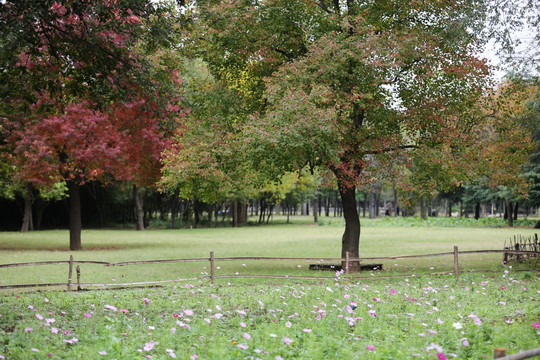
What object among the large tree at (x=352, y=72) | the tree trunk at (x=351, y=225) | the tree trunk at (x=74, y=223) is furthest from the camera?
the tree trunk at (x=74, y=223)

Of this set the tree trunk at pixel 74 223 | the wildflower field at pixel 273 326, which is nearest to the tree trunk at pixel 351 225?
the wildflower field at pixel 273 326

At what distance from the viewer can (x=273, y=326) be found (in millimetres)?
7699

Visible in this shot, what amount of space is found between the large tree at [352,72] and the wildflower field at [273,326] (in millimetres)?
5540

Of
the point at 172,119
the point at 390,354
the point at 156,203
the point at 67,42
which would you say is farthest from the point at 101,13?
the point at 156,203

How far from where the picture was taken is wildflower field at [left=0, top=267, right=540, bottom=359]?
6469mm

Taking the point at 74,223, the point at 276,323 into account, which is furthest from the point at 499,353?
the point at 74,223

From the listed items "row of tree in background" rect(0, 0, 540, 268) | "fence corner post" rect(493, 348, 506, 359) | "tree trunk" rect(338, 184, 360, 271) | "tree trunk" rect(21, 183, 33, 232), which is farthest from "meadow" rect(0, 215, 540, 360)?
"tree trunk" rect(21, 183, 33, 232)

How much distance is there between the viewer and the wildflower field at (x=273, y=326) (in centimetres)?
647

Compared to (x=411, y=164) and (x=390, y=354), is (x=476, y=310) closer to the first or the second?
(x=390, y=354)

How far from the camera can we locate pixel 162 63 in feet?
53.3

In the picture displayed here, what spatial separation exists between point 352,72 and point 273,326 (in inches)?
468

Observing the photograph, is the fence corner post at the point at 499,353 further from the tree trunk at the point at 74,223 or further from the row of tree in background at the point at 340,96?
the tree trunk at the point at 74,223

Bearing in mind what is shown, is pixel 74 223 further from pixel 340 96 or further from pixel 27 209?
pixel 27 209

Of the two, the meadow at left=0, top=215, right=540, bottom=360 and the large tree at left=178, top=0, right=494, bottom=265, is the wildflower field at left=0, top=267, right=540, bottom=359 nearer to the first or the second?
the meadow at left=0, top=215, right=540, bottom=360
